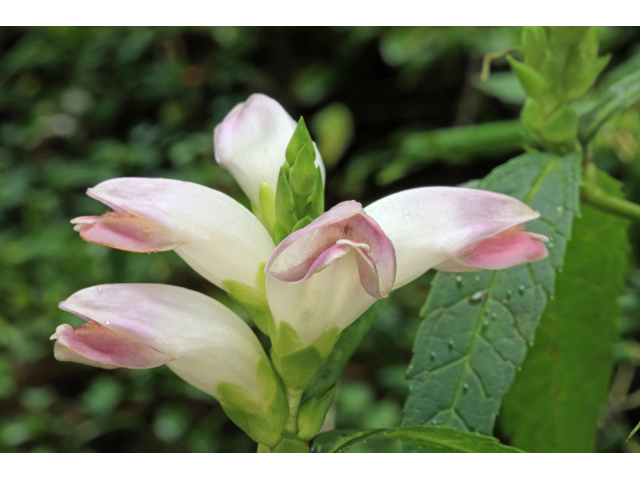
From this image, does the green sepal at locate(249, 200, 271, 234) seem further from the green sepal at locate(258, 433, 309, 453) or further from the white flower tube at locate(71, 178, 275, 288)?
the green sepal at locate(258, 433, 309, 453)

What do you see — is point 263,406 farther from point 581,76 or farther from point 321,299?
point 581,76

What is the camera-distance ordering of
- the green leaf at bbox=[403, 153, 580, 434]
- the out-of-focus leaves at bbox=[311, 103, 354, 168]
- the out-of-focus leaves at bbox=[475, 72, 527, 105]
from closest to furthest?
the green leaf at bbox=[403, 153, 580, 434], the out-of-focus leaves at bbox=[475, 72, 527, 105], the out-of-focus leaves at bbox=[311, 103, 354, 168]

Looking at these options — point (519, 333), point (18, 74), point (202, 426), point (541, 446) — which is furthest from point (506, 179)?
point (18, 74)

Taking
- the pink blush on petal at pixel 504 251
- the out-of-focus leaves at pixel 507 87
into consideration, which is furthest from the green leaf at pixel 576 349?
the out-of-focus leaves at pixel 507 87

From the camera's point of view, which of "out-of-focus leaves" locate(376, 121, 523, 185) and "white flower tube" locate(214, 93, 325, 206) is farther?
"out-of-focus leaves" locate(376, 121, 523, 185)

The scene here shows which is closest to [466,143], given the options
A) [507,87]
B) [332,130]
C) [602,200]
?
[507,87]

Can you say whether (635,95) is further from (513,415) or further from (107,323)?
(107,323)

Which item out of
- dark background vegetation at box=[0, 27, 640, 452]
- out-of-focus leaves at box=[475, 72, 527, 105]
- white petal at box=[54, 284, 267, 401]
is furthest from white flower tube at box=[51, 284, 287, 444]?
out-of-focus leaves at box=[475, 72, 527, 105]
